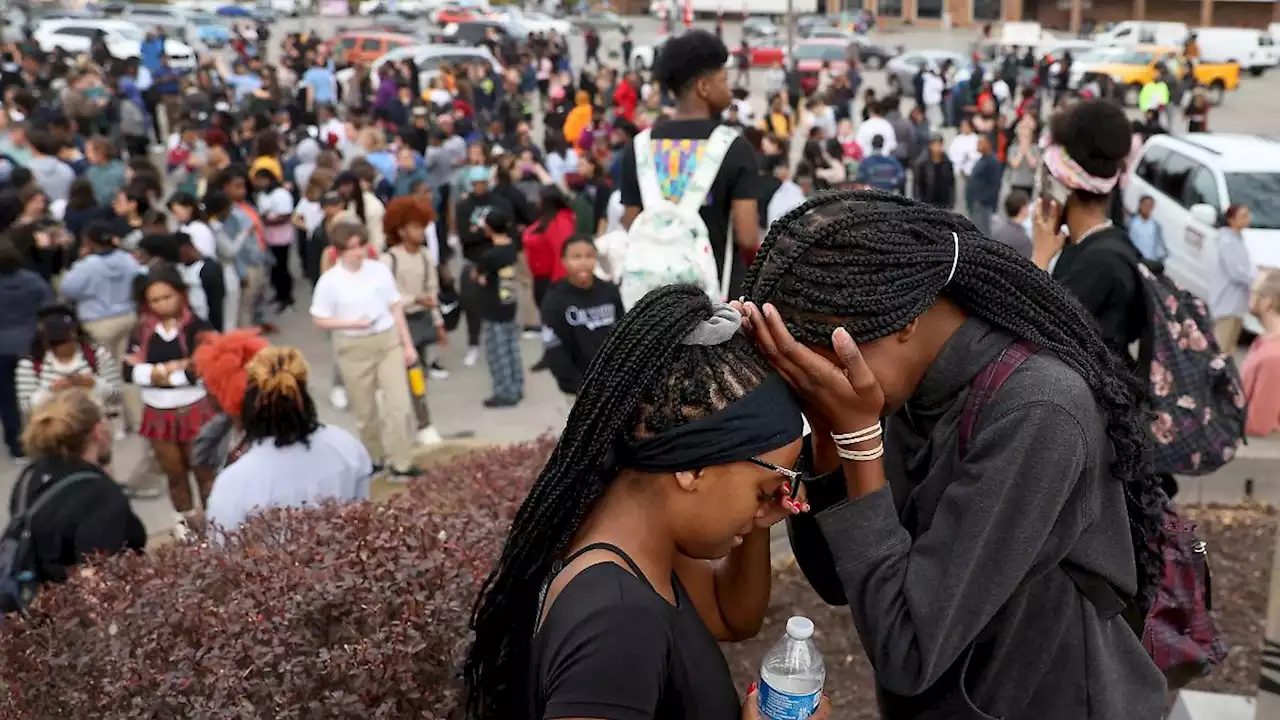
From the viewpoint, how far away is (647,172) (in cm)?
442

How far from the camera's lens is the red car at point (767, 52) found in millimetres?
33562

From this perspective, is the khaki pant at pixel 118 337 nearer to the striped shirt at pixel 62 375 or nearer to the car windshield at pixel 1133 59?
the striped shirt at pixel 62 375

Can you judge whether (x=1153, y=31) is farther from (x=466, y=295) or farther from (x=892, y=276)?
(x=892, y=276)

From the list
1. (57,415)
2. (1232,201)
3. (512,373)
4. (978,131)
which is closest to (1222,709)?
(57,415)

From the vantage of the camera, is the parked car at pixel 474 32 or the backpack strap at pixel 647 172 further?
the parked car at pixel 474 32

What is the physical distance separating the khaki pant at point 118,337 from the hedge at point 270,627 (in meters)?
5.08

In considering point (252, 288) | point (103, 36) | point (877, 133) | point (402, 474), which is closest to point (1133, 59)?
point (877, 133)

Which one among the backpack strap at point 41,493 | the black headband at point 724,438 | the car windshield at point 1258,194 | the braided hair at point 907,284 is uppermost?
the braided hair at point 907,284

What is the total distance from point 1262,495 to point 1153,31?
33579 mm

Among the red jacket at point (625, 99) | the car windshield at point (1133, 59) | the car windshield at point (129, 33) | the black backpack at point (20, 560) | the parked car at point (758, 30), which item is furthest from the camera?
the parked car at point (758, 30)

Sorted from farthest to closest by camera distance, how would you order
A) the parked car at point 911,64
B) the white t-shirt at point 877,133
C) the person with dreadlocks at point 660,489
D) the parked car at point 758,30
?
the parked car at point 758,30, the parked car at point 911,64, the white t-shirt at point 877,133, the person with dreadlocks at point 660,489

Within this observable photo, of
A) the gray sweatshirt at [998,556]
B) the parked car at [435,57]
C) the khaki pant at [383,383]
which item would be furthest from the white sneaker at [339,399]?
the parked car at [435,57]

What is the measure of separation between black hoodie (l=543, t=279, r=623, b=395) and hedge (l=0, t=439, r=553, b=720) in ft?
9.81

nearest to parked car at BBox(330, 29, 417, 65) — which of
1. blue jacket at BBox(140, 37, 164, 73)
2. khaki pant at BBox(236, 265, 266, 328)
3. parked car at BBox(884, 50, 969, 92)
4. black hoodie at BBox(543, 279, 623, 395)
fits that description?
blue jacket at BBox(140, 37, 164, 73)
